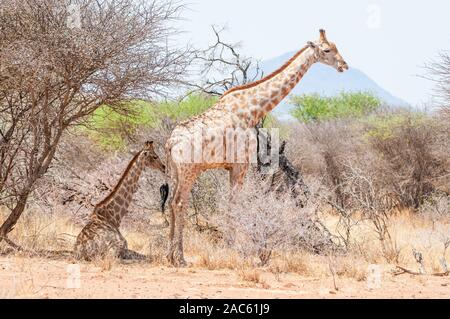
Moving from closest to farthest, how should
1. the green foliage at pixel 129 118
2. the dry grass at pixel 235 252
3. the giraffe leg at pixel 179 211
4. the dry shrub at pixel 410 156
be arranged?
the dry grass at pixel 235 252, the giraffe leg at pixel 179 211, the green foliage at pixel 129 118, the dry shrub at pixel 410 156

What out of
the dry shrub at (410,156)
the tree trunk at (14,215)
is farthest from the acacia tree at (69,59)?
the dry shrub at (410,156)

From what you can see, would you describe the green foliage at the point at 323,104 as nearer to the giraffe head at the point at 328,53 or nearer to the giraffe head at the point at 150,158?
the giraffe head at the point at 328,53

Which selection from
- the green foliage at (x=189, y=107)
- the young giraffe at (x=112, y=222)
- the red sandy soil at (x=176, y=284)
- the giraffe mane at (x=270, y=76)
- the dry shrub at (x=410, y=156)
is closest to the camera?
the red sandy soil at (x=176, y=284)

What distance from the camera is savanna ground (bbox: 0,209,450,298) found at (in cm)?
729

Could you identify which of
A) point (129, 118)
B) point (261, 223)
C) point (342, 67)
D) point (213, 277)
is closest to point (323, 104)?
point (129, 118)

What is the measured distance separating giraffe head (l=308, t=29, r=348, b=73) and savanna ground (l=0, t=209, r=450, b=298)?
2384mm

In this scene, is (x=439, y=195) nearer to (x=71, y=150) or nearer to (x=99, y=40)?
(x=71, y=150)

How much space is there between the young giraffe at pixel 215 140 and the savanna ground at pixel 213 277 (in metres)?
0.67

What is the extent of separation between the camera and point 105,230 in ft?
31.4

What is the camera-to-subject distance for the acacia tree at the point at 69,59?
9.58 metres

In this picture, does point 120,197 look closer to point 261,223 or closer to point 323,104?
point 261,223

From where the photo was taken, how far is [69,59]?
9.70 meters
